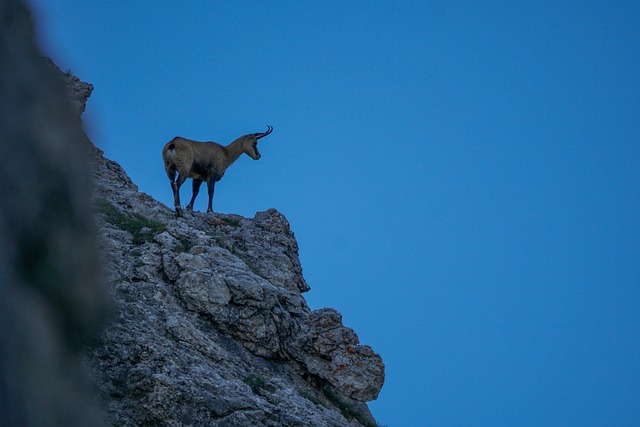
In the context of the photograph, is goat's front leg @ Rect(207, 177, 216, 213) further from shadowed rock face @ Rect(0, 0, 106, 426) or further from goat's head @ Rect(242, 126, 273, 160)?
shadowed rock face @ Rect(0, 0, 106, 426)

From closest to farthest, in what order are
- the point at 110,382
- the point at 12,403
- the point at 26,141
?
1. the point at 12,403
2. the point at 26,141
3. the point at 110,382

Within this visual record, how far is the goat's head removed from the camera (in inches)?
1079

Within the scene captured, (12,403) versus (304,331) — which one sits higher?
(304,331)

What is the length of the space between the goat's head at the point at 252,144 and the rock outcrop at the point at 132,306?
25.8 ft

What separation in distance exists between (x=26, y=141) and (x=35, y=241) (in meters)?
0.25

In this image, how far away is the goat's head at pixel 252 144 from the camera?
2741cm

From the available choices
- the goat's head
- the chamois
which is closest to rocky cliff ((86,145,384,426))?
the chamois

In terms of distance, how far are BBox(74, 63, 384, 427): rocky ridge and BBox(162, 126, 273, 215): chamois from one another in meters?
4.47

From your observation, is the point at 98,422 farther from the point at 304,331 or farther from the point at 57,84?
the point at 304,331

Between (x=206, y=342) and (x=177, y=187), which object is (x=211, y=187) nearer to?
(x=177, y=187)

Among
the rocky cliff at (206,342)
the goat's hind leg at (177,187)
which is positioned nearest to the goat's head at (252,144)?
the goat's hind leg at (177,187)

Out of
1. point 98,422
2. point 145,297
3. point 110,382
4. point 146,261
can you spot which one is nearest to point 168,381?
point 110,382

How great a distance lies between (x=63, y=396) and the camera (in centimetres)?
182

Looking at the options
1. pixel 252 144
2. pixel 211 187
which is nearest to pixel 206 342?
pixel 211 187
